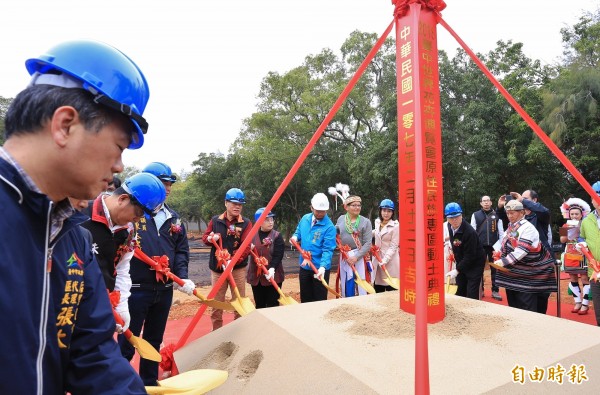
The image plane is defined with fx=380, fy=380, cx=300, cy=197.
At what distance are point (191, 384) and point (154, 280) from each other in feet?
4.15

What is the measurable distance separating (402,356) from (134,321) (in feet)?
5.87

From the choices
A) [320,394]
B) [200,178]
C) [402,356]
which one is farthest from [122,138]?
[200,178]

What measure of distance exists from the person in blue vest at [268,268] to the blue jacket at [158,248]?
1184 mm

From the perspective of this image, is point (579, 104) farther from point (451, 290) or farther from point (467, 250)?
point (451, 290)

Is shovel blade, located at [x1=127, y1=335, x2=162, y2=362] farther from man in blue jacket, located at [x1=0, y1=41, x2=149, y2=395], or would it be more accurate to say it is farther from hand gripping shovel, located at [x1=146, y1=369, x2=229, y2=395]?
man in blue jacket, located at [x1=0, y1=41, x2=149, y2=395]

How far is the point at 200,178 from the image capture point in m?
23.8

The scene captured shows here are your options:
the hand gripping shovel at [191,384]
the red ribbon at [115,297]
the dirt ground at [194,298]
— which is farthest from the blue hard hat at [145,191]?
the dirt ground at [194,298]

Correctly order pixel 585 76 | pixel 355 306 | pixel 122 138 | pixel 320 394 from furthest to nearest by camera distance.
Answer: pixel 585 76 < pixel 355 306 < pixel 320 394 < pixel 122 138

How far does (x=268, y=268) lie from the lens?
4434 millimetres

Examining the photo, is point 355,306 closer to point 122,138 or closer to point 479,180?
point 122,138

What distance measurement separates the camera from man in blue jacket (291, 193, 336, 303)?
13.9 ft

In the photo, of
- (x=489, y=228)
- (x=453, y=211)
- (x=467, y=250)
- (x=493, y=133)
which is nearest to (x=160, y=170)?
(x=453, y=211)

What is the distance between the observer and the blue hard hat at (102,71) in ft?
2.60

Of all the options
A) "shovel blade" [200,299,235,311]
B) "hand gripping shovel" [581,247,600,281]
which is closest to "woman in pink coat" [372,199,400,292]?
"hand gripping shovel" [581,247,600,281]
